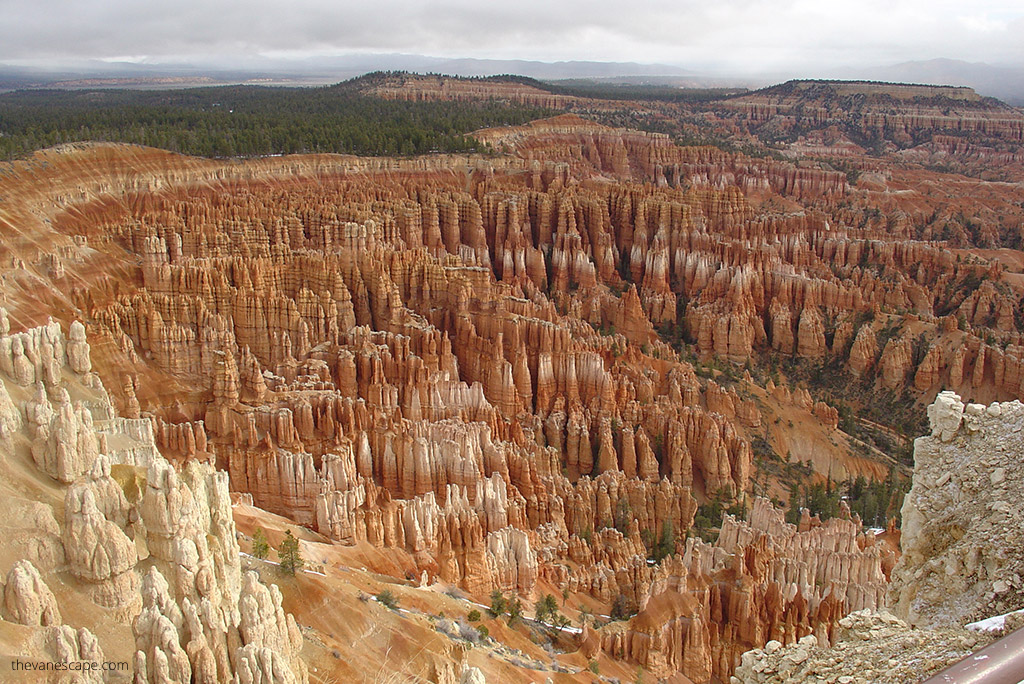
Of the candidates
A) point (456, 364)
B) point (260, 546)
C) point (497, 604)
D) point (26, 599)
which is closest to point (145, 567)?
point (26, 599)

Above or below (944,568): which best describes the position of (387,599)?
below

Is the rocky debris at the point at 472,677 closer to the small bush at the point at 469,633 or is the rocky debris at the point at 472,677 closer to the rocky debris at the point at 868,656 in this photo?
the rocky debris at the point at 868,656

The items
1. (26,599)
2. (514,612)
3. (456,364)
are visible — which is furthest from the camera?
(456,364)

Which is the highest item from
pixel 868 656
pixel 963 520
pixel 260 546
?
pixel 963 520

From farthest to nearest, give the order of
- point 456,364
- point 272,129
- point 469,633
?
1. point 272,129
2. point 456,364
3. point 469,633

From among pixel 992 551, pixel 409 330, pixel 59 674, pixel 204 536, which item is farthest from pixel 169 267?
pixel 992 551

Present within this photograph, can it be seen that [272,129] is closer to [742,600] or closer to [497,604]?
[497,604]

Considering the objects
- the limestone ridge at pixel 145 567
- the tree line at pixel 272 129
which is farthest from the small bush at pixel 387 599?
the tree line at pixel 272 129
